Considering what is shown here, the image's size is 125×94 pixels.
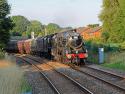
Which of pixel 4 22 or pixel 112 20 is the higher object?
pixel 112 20

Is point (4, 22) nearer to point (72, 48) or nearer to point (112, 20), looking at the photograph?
point (72, 48)

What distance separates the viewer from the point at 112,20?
69.8 m

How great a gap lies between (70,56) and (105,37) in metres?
41.5

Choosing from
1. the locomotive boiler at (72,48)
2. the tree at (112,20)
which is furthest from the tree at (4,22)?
the tree at (112,20)

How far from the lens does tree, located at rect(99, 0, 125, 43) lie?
61450 mm

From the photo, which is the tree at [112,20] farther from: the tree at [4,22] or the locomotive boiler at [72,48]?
the locomotive boiler at [72,48]

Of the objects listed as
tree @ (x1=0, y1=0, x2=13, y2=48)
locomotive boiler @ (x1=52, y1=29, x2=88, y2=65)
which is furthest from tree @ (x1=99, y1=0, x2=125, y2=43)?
locomotive boiler @ (x1=52, y1=29, x2=88, y2=65)

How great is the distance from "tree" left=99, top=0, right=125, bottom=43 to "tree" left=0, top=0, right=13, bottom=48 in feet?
85.2

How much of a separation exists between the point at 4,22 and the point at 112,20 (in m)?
35.5

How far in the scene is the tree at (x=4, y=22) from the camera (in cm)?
3617

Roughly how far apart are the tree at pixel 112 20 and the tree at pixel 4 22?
1023 inches

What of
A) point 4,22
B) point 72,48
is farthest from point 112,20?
point 72,48

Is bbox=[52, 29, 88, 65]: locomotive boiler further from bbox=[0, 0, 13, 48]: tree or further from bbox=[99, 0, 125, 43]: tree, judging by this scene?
bbox=[99, 0, 125, 43]: tree

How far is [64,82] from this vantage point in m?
21.3
